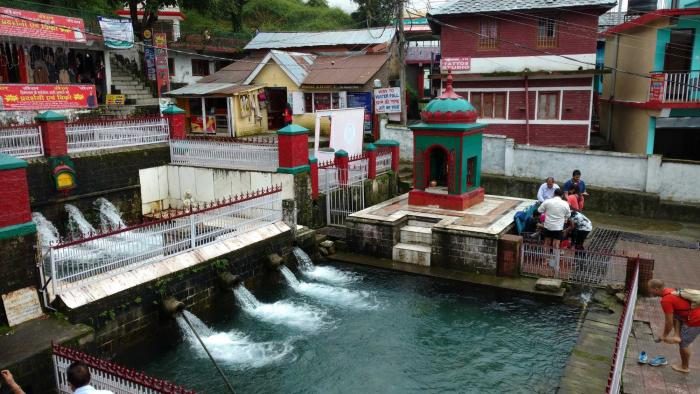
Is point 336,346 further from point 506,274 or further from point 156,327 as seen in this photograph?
point 506,274

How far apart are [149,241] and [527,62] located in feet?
57.6

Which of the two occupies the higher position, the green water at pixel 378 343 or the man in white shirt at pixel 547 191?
the man in white shirt at pixel 547 191

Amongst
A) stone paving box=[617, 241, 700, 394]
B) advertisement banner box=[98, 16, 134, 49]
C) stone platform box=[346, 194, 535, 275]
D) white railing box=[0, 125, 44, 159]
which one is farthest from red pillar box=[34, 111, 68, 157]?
stone paving box=[617, 241, 700, 394]

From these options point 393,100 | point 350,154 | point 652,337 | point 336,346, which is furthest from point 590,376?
point 393,100

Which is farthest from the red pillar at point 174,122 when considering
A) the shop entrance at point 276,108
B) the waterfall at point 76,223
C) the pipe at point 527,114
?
the pipe at point 527,114

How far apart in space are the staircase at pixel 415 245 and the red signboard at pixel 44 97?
1542 centimetres

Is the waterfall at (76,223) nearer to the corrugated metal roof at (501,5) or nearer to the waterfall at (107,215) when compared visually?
the waterfall at (107,215)

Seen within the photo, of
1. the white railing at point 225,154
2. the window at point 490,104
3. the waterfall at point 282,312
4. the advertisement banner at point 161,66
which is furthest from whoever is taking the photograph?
the advertisement banner at point 161,66

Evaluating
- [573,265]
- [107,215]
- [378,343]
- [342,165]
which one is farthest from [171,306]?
[573,265]

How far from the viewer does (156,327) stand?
34.2 feet

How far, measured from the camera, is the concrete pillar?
50.0ft

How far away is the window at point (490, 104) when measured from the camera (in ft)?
75.7

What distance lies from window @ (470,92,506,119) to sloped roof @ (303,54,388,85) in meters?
5.66

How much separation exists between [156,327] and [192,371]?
180cm
